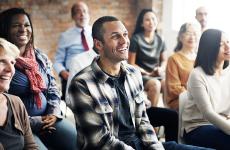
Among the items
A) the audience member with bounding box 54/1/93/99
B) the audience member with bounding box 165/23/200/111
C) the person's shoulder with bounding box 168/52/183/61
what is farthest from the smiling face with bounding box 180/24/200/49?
the audience member with bounding box 54/1/93/99

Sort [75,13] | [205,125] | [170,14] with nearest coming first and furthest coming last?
[205,125] → [75,13] → [170,14]

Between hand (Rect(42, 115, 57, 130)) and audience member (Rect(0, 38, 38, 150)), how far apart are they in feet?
1.21

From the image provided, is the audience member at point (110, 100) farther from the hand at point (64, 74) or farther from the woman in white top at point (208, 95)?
the hand at point (64, 74)

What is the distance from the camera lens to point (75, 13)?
3.62 m

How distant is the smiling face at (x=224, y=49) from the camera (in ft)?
7.39

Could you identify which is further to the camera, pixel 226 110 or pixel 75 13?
pixel 75 13

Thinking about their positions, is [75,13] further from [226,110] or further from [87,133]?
[87,133]

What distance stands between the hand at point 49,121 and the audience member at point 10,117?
0.37 metres

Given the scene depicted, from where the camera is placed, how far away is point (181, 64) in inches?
112

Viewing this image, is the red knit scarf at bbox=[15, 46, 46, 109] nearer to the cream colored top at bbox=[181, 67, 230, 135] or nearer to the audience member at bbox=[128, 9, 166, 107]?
the cream colored top at bbox=[181, 67, 230, 135]

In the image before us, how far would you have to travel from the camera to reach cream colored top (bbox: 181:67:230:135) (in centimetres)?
208

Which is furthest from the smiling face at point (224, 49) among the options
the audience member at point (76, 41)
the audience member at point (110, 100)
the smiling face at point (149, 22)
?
the audience member at point (76, 41)

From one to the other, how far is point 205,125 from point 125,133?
2.07 ft

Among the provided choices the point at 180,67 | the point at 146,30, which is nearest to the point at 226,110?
the point at 180,67
